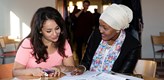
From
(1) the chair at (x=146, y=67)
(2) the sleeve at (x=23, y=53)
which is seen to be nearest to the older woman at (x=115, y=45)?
(1) the chair at (x=146, y=67)

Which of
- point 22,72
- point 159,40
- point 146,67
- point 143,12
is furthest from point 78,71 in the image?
point 143,12

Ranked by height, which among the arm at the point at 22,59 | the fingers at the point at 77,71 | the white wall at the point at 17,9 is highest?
the white wall at the point at 17,9

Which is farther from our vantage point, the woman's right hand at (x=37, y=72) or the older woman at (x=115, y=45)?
the older woman at (x=115, y=45)

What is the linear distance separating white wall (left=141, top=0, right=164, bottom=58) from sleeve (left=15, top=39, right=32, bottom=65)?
521 centimetres

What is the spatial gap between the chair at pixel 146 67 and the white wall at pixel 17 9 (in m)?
4.38

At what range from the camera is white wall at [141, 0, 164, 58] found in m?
6.84

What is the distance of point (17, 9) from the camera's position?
6328mm

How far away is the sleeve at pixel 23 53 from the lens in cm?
205

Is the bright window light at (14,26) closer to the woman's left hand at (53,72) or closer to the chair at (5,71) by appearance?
the chair at (5,71)

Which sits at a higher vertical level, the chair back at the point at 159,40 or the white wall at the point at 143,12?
the white wall at the point at 143,12

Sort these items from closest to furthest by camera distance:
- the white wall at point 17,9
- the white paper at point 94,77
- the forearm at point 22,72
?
the white paper at point 94,77
the forearm at point 22,72
the white wall at point 17,9

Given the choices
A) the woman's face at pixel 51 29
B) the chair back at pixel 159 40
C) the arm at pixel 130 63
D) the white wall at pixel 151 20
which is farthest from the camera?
the white wall at pixel 151 20

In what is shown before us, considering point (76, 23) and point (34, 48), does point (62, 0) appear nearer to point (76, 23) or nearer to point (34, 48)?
point (76, 23)

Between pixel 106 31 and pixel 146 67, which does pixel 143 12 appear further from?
pixel 106 31
